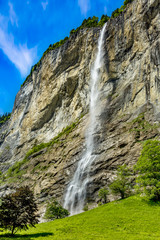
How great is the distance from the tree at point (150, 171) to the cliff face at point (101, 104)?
19.9ft

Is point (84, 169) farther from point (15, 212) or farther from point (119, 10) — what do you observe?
point (119, 10)

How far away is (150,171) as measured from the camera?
19.6 meters

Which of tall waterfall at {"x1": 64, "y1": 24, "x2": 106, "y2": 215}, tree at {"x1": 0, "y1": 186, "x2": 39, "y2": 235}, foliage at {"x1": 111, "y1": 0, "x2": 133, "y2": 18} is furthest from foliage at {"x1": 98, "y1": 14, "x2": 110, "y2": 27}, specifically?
tree at {"x1": 0, "y1": 186, "x2": 39, "y2": 235}

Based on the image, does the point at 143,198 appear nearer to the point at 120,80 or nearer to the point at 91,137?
the point at 91,137

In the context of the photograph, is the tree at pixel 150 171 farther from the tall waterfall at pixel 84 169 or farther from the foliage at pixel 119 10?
the foliage at pixel 119 10

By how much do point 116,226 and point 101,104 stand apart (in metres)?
29.3

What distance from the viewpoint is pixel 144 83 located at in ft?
113

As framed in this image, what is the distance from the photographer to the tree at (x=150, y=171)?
60.2 feet

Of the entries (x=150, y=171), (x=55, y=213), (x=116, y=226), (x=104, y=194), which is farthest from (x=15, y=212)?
(x=150, y=171)

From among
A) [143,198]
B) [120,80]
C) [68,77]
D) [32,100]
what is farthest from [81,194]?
[32,100]

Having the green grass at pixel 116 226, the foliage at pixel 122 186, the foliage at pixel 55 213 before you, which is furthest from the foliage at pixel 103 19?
the green grass at pixel 116 226

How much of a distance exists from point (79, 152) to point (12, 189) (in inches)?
673

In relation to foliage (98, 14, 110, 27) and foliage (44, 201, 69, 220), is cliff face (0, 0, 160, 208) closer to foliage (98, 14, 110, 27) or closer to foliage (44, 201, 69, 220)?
foliage (44, 201, 69, 220)

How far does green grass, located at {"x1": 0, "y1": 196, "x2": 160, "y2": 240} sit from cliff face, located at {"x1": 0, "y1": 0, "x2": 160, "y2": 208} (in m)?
8.58
